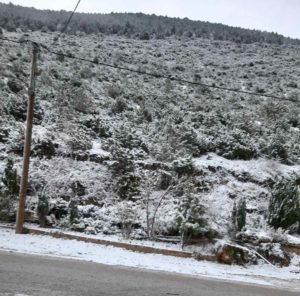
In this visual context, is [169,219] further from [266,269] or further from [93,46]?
[93,46]

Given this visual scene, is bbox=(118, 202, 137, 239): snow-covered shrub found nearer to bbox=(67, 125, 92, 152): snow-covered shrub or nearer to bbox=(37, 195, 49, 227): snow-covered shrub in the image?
bbox=(37, 195, 49, 227): snow-covered shrub

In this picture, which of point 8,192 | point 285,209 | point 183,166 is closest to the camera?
point 8,192

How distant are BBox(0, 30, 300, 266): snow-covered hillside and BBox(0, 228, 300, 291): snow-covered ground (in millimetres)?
1592

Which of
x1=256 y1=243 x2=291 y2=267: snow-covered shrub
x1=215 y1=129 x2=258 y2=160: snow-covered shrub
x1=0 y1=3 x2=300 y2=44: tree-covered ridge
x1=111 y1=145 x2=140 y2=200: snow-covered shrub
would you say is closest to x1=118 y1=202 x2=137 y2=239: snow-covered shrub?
x1=111 y1=145 x2=140 y2=200: snow-covered shrub

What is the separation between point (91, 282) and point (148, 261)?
14.2 ft

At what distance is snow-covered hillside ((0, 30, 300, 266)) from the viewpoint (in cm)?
1606

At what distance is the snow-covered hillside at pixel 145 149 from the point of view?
16.1m

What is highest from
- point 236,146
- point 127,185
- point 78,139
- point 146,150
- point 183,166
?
point 236,146

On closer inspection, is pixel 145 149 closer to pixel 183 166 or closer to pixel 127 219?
pixel 183 166

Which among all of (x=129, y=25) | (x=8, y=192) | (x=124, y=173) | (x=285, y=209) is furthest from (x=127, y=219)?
(x=129, y=25)

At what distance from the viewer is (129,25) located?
196 ft

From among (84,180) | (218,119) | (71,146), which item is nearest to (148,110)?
(218,119)

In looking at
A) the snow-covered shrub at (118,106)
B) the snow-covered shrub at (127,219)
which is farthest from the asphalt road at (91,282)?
the snow-covered shrub at (118,106)

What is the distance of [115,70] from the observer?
3622 centimetres
